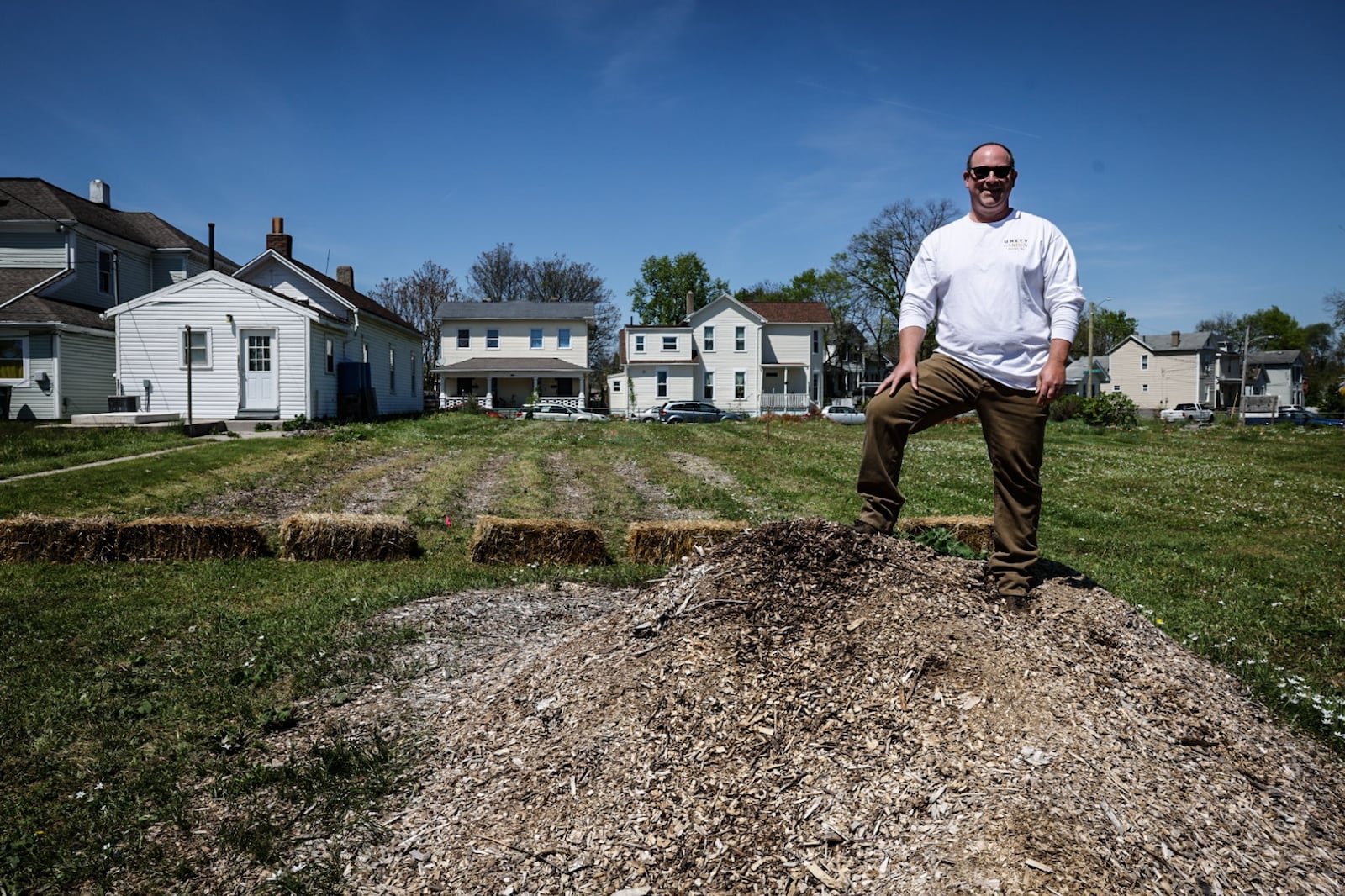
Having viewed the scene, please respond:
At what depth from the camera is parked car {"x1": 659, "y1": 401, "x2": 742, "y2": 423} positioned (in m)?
35.8

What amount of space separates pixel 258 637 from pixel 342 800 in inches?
95.4

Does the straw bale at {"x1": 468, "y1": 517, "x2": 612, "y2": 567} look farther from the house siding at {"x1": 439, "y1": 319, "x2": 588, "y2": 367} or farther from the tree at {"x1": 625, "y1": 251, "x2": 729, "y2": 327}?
the tree at {"x1": 625, "y1": 251, "x2": 729, "y2": 327}

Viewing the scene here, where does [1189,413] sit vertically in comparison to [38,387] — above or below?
below

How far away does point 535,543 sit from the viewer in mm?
7727

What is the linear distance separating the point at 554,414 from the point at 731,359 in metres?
14.6

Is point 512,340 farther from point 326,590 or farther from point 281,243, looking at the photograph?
point 326,590

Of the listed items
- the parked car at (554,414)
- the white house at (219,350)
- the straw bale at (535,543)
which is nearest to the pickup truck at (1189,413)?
the parked car at (554,414)

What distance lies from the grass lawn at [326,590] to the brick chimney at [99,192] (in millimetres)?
18511

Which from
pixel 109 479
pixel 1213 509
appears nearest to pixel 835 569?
pixel 1213 509

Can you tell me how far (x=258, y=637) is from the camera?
526 centimetres

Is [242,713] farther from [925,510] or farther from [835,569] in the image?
[925,510]

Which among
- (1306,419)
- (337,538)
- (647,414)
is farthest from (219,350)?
(1306,419)

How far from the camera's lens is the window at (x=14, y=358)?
22703 mm

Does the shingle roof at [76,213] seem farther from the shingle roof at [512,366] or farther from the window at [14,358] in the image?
the shingle roof at [512,366]
